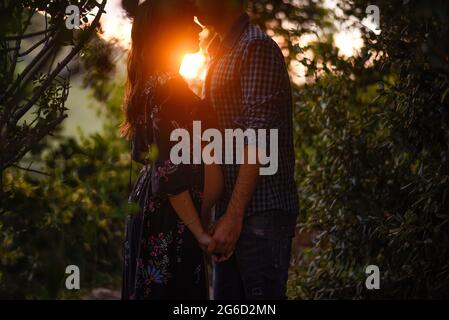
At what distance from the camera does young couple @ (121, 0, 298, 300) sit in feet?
Answer: 9.15

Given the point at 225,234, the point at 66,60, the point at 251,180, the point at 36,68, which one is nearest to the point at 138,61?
the point at 66,60

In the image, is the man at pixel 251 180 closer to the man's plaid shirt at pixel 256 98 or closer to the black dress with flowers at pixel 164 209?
the man's plaid shirt at pixel 256 98

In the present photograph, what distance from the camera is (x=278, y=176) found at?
120 inches

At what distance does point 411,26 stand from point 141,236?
64.7 inches

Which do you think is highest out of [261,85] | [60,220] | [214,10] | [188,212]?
[214,10]

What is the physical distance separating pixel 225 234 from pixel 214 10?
3.11 ft

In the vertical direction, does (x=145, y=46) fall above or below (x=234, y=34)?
below

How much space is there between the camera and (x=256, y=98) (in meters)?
2.92

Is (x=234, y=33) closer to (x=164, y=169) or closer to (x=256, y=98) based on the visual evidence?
(x=256, y=98)

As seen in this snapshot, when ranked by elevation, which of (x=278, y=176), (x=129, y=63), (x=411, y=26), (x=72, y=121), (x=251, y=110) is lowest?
(x=278, y=176)

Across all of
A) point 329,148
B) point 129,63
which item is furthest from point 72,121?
point 129,63

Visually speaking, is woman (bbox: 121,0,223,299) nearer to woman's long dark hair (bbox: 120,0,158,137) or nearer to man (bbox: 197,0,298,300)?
woman's long dark hair (bbox: 120,0,158,137)

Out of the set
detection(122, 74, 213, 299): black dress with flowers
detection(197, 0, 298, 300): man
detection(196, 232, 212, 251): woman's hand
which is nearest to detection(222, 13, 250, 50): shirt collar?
detection(197, 0, 298, 300): man

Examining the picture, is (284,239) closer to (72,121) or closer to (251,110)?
(251,110)
